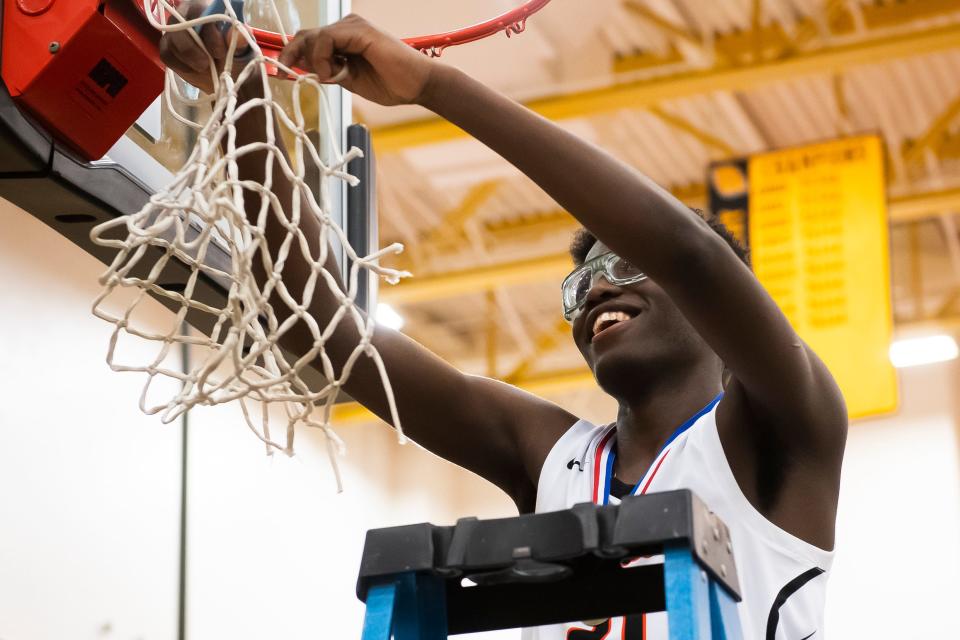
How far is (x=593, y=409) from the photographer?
40.3ft

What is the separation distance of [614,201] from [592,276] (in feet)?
1.90

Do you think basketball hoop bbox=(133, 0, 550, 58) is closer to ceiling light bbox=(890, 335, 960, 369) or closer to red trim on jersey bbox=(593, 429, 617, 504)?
red trim on jersey bbox=(593, 429, 617, 504)

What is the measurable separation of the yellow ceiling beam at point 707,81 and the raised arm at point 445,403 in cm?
480

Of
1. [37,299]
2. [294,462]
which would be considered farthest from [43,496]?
[294,462]

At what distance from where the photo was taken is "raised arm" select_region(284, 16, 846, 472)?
182cm

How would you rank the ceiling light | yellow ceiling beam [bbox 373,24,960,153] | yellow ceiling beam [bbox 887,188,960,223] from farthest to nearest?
the ceiling light < yellow ceiling beam [bbox 887,188,960,223] < yellow ceiling beam [bbox 373,24,960,153]

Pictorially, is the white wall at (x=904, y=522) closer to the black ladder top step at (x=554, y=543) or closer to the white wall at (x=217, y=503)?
the white wall at (x=217, y=503)

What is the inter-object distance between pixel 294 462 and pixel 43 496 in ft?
10.5

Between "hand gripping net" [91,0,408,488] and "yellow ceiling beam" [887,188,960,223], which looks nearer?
"hand gripping net" [91,0,408,488]

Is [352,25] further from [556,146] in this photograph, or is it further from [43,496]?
[43,496]

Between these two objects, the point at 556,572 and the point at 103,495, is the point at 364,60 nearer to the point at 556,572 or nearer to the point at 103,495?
the point at 556,572

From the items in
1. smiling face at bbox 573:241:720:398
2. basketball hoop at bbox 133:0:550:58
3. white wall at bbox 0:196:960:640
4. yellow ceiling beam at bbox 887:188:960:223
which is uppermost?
yellow ceiling beam at bbox 887:188:960:223

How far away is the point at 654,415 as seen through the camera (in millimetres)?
2279

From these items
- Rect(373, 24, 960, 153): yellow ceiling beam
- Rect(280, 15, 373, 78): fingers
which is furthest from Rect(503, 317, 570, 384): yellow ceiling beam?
Rect(280, 15, 373, 78): fingers
